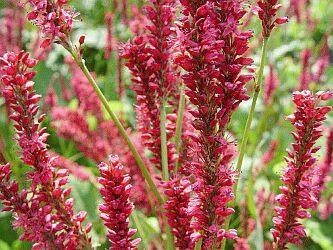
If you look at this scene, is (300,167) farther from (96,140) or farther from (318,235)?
(318,235)

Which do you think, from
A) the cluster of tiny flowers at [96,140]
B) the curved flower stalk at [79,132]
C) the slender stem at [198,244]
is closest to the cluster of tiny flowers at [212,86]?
the slender stem at [198,244]

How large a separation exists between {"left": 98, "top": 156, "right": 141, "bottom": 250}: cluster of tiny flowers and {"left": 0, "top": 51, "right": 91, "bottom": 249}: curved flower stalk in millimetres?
95

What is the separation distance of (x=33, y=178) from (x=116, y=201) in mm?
152

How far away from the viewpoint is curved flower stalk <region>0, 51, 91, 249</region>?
0.97m

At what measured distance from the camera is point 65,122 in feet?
7.04

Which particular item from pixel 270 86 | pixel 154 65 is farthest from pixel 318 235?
pixel 154 65

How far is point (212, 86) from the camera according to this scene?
87 centimetres

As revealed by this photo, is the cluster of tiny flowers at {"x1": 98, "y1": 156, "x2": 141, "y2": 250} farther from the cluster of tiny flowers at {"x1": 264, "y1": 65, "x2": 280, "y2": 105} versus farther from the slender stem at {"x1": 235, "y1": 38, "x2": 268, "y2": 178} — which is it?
the cluster of tiny flowers at {"x1": 264, "y1": 65, "x2": 280, "y2": 105}

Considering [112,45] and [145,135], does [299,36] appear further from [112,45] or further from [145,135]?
[145,135]

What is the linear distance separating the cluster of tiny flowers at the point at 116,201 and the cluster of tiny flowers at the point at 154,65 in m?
0.23

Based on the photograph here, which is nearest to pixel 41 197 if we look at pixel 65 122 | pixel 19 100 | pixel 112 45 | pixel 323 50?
pixel 19 100

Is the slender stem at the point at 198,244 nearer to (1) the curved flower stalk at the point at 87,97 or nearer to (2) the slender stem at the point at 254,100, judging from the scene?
(2) the slender stem at the point at 254,100

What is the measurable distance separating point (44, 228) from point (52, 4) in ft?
1.20

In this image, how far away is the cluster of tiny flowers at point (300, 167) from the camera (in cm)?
96
